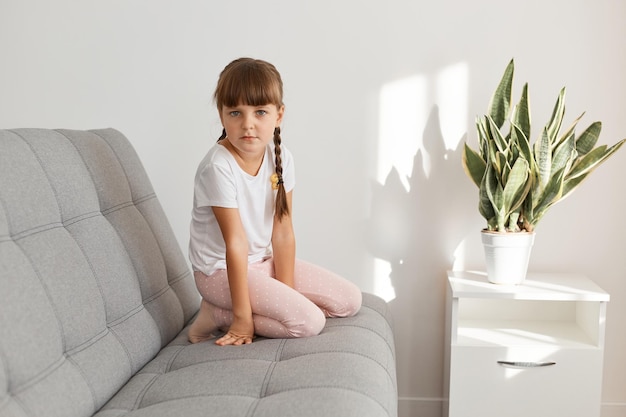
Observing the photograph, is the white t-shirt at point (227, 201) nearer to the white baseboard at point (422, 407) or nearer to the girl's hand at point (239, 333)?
the girl's hand at point (239, 333)

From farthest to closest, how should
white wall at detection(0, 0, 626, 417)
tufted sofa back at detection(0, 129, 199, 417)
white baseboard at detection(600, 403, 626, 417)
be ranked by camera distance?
white baseboard at detection(600, 403, 626, 417), white wall at detection(0, 0, 626, 417), tufted sofa back at detection(0, 129, 199, 417)

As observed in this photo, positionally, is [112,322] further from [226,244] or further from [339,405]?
[339,405]

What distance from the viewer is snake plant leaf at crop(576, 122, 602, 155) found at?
7.81 ft

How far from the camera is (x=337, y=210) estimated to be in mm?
2633

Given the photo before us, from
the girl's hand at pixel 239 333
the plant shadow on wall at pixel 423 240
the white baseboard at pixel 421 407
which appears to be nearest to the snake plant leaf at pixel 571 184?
the plant shadow on wall at pixel 423 240

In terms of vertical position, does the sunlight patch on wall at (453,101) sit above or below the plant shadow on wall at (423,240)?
above

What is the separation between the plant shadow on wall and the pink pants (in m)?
0.55

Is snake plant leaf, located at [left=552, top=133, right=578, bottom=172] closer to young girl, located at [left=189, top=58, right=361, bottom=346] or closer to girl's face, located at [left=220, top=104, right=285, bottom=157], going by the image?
young girl, located at [left=189, top=58, right=361, bottom=346]

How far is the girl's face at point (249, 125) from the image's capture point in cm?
187

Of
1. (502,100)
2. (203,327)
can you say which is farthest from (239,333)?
(502,100)

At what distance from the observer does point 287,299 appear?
1.88 metres

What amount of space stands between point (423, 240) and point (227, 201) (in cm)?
96

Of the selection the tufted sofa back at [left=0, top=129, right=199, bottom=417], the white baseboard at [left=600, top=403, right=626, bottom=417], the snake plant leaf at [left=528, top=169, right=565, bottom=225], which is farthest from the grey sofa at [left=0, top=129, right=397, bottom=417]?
the white baseboard at [left=600, top=403, right=626, bottom=417]

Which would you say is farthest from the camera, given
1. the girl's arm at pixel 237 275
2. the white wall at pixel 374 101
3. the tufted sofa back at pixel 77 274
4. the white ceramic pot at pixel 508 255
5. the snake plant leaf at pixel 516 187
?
the white wall at pixel 374 101
